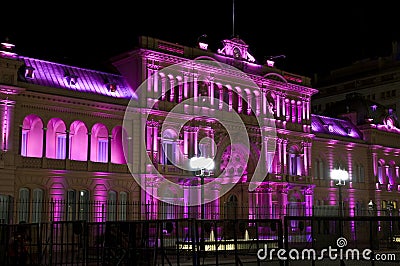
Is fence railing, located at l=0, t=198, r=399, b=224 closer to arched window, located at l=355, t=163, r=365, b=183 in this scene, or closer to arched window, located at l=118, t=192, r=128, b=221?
arched window, located at l=118, t=192, r=128, b=221

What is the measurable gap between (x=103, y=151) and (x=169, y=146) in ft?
18.2

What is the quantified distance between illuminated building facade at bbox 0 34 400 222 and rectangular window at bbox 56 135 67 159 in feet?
0.42

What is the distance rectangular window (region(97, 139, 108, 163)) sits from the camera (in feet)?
148

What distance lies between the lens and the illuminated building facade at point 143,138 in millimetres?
40094

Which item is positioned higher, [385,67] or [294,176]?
[385,67]

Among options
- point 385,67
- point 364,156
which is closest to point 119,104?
point 364,156

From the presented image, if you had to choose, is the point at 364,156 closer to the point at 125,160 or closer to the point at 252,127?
the point at 252,127

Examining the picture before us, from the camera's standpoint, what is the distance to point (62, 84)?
4334 cm

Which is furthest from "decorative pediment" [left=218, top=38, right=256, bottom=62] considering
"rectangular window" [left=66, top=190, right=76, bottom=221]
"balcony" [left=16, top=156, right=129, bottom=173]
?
"rectangular window" [left=66, top=190, right=76, bottom=221]

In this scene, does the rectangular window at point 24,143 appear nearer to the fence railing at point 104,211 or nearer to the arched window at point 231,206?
the fence railing at point 104,211

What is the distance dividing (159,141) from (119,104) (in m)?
4.33

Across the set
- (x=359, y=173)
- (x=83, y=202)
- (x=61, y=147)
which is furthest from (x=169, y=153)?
(x=359, y=173)

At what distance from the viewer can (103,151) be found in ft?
148

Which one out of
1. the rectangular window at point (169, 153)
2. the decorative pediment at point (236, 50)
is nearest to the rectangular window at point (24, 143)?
the rectangular window at point (169, 153)
